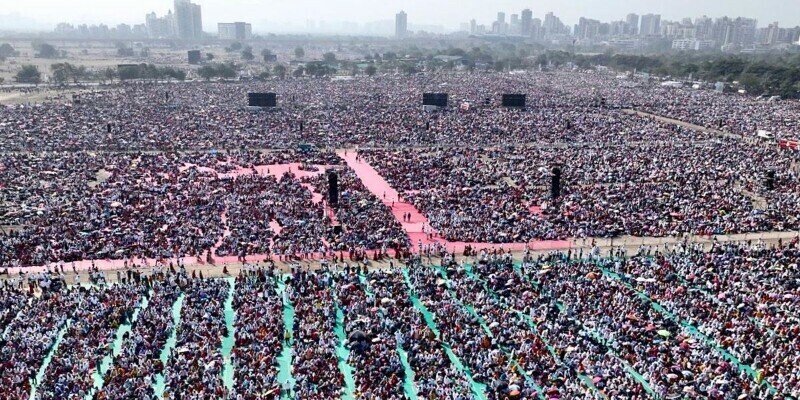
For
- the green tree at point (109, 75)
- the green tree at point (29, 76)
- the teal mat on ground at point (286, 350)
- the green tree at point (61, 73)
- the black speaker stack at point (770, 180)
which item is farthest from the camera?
the green tree at point (29, 76)

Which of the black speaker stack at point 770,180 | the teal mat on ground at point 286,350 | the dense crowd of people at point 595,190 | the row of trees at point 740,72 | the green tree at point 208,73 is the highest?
the row of trees at point 740,72

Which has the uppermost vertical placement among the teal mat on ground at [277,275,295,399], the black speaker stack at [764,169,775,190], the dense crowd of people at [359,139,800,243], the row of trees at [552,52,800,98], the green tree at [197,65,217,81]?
the row of trees at [552,52,800,98]

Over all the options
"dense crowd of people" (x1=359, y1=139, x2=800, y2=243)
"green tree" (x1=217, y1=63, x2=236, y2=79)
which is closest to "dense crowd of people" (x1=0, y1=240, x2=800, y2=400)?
"dense crowd of people" (x1=359, y1=139, x2=800, y2=243)

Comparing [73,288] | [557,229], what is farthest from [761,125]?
[73,288]

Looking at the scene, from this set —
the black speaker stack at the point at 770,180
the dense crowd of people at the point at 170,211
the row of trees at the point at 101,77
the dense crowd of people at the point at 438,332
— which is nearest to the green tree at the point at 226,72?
the row of trees at the point at 101,77

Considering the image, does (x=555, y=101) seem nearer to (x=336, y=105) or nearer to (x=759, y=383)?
(x=336, y=105)

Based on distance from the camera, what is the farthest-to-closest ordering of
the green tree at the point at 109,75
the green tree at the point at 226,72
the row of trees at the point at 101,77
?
1. the green tree at the point at 226,72
2. the row of trees at the point at 101,77
3. the green tree at the point at 109,75

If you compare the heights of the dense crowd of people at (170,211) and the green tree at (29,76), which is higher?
the green tree at (29,76)

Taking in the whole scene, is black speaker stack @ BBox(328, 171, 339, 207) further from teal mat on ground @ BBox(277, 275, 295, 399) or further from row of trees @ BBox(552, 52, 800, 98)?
row of trees @ BBox(552, 52, 800, 98)

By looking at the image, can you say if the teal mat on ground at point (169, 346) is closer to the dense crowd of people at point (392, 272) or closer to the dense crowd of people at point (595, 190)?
the dense crowd of people at point (392, 272)
